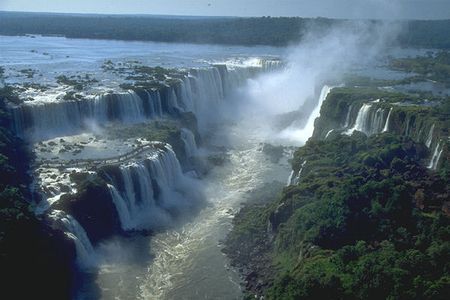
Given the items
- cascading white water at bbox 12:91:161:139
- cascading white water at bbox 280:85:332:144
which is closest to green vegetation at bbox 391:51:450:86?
cascading white water at bbox 280:85:332:144

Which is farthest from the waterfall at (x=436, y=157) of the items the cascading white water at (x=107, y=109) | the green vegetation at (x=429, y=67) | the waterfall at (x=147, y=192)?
the green vegetation at (x=429, y=67)

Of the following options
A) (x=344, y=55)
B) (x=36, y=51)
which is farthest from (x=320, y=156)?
(x=36, y=51)

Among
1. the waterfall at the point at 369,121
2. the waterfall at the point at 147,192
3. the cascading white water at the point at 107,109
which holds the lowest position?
the waterfall at the point at 147,192

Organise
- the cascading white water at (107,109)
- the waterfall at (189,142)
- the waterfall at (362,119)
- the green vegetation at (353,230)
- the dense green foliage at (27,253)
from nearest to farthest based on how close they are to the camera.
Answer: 1. the green vegetation at (353,230)
2. the dense green foliage at (27,253)
3. the cascading white water at (107,109)
4. the waterfall at (362,119)
5. the waterfall at (189,142)

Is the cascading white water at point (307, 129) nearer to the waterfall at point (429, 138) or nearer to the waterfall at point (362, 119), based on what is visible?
the waterfall at point (362, 119)

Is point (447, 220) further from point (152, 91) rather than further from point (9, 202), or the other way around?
point (152, 91)

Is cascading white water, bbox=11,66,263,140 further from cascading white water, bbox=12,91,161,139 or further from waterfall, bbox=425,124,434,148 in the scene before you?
waterfall, bbox=425,124,434,148
